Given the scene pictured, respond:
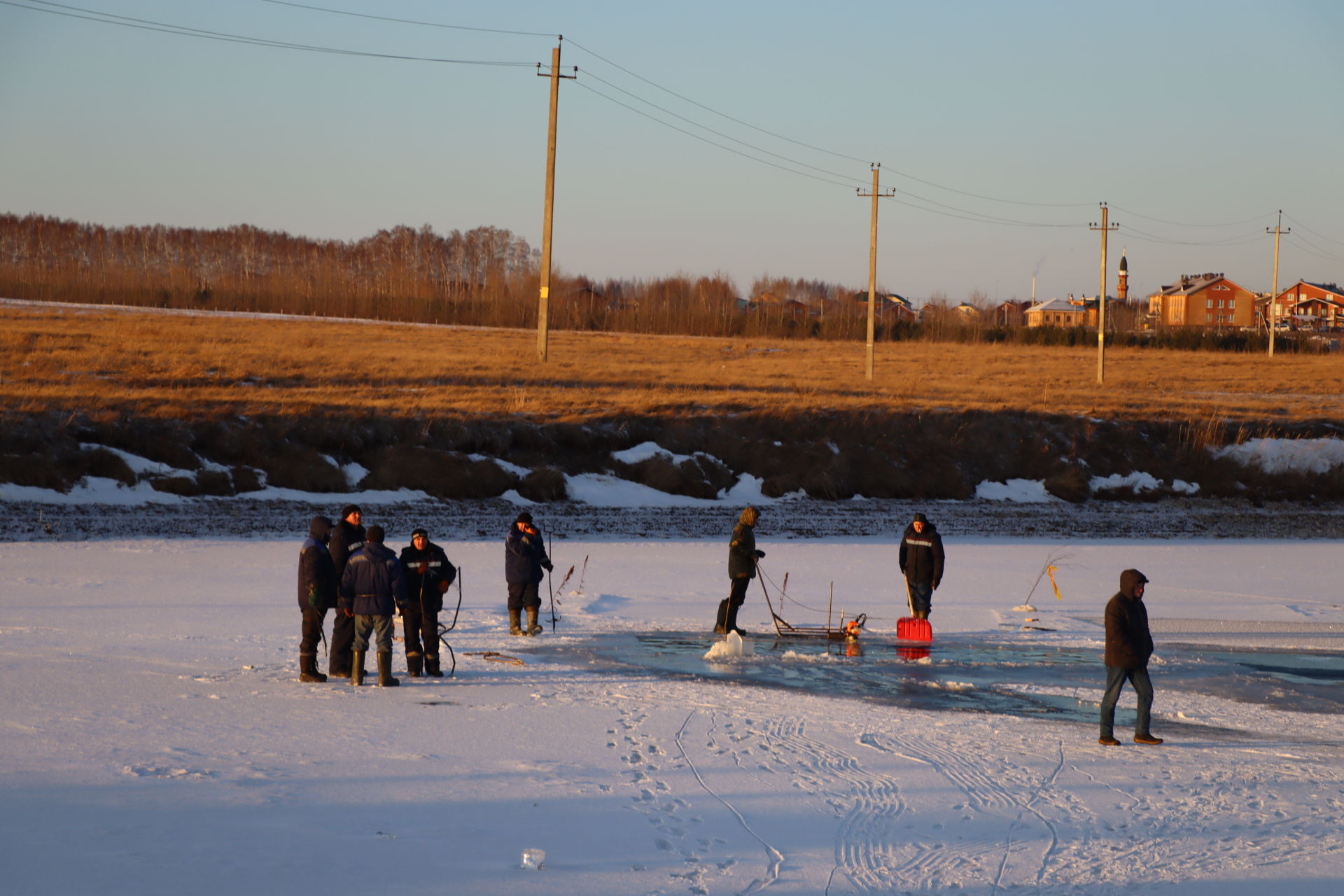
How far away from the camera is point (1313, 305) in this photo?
157 metres

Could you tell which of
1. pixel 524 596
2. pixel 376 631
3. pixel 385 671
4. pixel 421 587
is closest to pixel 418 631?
pixel 421 587

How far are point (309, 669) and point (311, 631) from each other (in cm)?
43

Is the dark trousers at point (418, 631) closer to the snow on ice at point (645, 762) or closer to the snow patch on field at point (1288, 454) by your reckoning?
the snow on ice at point (645, 762)

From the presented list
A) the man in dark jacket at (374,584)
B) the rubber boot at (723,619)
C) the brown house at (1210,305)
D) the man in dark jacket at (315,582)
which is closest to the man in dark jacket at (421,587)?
the man in dark jacket at (374,584)

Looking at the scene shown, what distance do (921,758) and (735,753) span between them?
1.46 m

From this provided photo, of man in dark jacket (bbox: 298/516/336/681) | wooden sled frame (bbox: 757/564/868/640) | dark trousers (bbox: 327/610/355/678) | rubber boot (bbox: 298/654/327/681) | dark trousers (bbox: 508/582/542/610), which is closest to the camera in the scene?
man in dark jacket (bbox: 298/516/336/681)

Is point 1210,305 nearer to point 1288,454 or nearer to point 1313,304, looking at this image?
point 1313,304

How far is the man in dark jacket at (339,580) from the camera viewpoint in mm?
11172

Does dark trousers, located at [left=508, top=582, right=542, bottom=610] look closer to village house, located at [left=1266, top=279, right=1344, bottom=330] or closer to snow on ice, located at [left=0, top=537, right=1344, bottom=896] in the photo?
snow on ice, located at [left=0, top=537, right=1344, bottom=896]

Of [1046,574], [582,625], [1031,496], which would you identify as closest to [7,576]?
[582,625]

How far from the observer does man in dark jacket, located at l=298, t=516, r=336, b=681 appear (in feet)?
34.6

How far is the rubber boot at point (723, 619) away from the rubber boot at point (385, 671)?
14.4ft

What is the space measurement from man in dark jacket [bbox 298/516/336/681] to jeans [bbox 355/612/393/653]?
323 mm

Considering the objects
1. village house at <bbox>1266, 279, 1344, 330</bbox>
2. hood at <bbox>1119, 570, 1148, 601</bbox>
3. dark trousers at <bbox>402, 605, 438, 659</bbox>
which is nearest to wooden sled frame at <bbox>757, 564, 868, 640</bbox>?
dark trousers at <bbox>402, 605, 438, 659</bbox>
